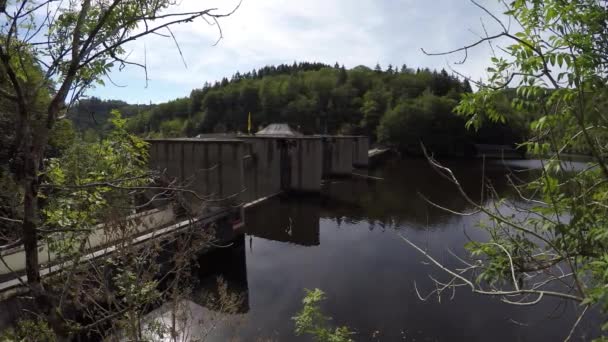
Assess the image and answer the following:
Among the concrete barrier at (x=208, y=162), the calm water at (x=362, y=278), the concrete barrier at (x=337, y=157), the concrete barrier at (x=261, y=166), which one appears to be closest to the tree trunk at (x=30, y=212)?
the calm water at (x=362, y=278)

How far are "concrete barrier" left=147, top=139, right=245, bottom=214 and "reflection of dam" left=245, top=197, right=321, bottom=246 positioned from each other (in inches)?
129

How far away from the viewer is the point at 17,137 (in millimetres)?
2334

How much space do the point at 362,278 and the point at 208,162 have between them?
10.4 metres

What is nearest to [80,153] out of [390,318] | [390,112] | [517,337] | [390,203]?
[390,318]

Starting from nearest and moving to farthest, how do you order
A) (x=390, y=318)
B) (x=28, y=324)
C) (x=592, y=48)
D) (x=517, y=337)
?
(x=592, y=48)
(x=28, y=324)
(x=517, y=337)
(x=390, y=318)

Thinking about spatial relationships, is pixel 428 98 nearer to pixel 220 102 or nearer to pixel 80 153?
pixel 220 102

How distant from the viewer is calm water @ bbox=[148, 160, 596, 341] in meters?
10.6

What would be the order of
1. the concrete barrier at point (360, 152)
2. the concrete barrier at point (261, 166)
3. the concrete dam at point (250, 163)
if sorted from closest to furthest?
the concrete dam at point (250, 163) < the concrete barrier at point (261, 166) < the concrete barrier at point (360, 152)

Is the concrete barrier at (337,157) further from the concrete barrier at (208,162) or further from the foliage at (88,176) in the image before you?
the foliage at (88,176)

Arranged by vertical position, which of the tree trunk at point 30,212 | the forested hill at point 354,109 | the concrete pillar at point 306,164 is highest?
the forested hill at point 354,109

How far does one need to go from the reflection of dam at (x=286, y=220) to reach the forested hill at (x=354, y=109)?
133ft

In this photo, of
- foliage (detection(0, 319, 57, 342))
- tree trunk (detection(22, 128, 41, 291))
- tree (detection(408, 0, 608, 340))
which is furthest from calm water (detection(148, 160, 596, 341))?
foliage (detection(0, 319, 57, 342))

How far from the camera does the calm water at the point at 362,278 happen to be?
1055cm

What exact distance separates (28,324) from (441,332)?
400 inches
